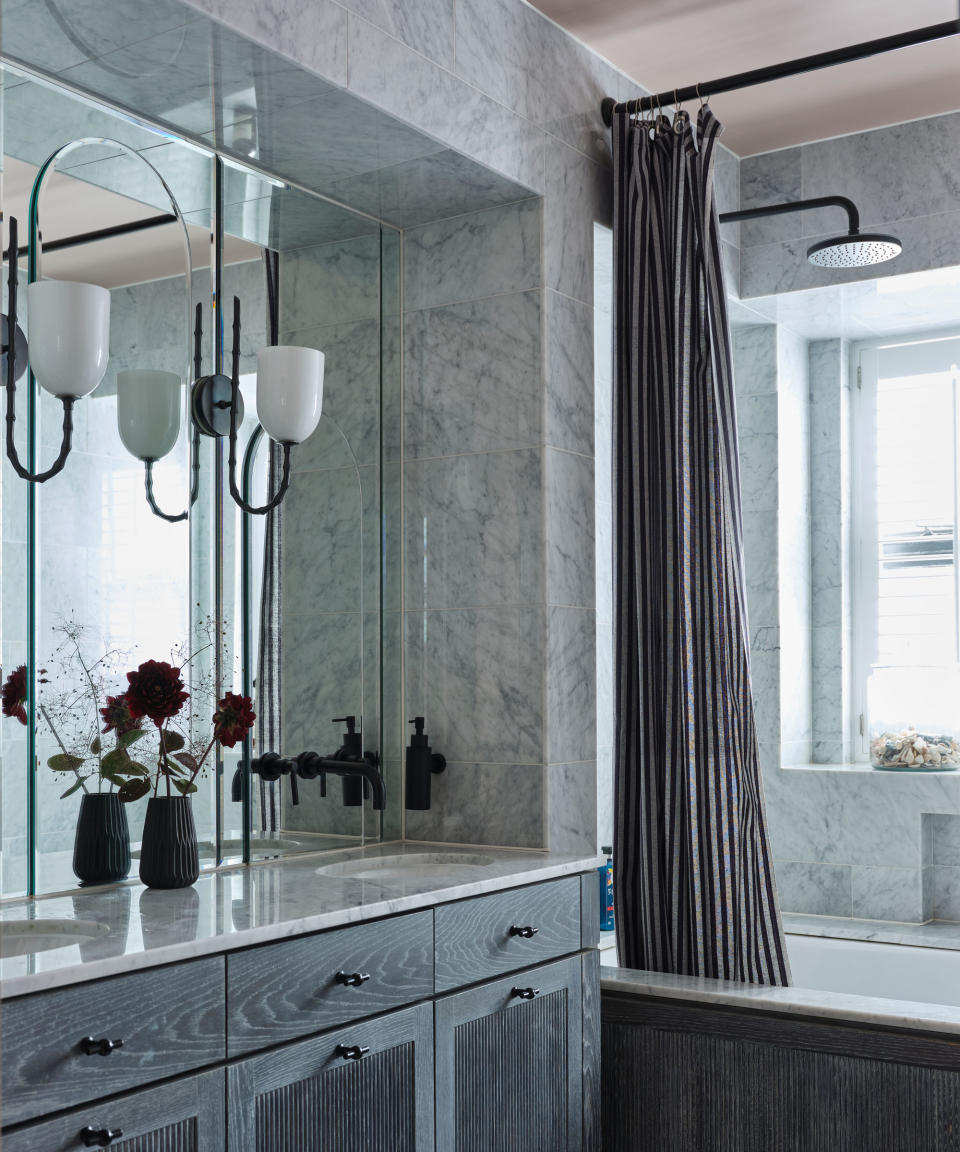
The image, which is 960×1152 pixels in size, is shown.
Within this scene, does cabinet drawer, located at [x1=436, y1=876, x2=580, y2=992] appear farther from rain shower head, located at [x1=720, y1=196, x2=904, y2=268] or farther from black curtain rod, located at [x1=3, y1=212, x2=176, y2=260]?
rain shower head, located at [x1=720, y1=196, x2=904, y2=268]

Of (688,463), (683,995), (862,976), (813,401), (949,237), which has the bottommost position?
(862,976)

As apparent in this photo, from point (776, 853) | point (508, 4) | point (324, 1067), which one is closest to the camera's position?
point (324, 1067)

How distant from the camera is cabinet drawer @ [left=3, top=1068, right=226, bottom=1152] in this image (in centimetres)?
141

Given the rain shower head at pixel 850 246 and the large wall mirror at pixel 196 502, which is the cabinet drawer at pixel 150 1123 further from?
the rain shower head at pixel 850 246

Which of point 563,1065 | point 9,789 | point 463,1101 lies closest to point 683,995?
point 563,1065

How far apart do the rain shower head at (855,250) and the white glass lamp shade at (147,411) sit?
156 cm

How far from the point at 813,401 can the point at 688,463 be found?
4.74ft

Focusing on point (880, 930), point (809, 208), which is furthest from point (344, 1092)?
point (809, 208)

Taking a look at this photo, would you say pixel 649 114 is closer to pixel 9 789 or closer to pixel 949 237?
pixel 949 237

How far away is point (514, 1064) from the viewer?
85.7 inches

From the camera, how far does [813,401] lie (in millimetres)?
3957

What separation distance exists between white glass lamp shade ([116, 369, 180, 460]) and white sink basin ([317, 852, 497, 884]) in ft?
2.72

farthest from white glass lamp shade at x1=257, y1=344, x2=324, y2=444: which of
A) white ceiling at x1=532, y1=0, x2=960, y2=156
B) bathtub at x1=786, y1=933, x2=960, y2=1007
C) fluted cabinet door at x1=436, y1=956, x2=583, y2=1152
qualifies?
bathtub at x1=786, y1=933, x2=960, y2=1007

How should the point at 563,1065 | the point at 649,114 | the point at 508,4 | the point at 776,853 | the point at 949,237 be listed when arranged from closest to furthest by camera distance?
the point at 563,1065, the point at 508,4, the point at 649,114, the point at 949,237, the point at 776,853
